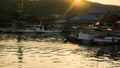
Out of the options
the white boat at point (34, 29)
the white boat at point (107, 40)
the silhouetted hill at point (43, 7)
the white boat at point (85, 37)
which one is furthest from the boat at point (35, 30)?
the silhouetted hill at point (43, 7)

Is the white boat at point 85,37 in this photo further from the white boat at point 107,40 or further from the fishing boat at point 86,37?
the white boat at point 107,40

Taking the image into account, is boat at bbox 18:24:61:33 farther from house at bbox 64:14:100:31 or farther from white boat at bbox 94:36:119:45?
white boat at bbox 94:36:119:45

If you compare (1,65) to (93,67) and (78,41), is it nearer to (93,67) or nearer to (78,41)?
(93,67)

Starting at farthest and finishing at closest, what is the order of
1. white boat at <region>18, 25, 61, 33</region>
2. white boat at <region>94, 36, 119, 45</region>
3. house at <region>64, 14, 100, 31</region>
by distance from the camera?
house at <region>64, 14, 100, 31</region> → white boat at <region>18, 25, 61, 33</region> → white boat at <region>94, 36, 119, 45</region>

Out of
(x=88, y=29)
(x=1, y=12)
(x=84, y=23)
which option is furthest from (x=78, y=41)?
(x=1, y=12)

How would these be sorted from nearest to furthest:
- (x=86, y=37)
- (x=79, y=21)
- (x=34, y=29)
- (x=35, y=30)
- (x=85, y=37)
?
(x=86, y=37), (x=85, y=37), (x=35, y=30), (x=34, y=29), (x=79, y=21)

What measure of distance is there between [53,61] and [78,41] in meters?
24.9

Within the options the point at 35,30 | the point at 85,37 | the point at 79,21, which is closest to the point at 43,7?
the point at 79,21

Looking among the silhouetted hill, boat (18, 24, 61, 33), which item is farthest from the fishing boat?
the silhouetted hill

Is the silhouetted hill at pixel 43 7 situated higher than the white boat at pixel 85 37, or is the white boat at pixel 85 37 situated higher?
the silhouetted hill at pixel 43 7

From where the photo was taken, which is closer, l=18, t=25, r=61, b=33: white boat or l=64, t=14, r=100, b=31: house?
l=18, t=25, r=61, b=33: white boat

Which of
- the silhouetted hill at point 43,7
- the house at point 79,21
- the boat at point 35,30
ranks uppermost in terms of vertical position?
the silhouetted hill at point 43,7

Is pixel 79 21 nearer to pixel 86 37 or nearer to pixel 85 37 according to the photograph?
pixel 85 37

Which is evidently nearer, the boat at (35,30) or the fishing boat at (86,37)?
the fishing boat at (86,37)
